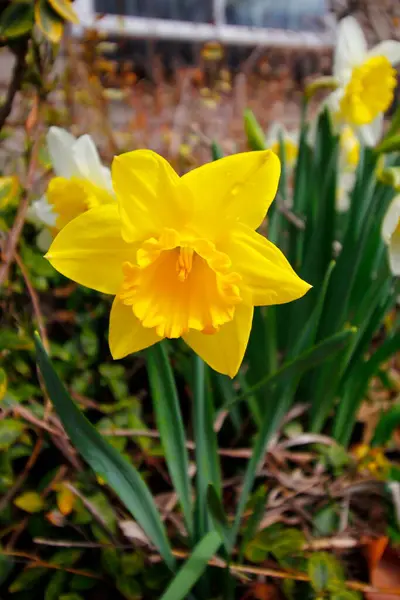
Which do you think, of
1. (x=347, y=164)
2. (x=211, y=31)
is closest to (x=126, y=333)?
(x=347, y=164)

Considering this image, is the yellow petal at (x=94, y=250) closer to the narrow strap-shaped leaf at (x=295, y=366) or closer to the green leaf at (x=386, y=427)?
the narrow strap-shaped leaf at (x=295, y=366)

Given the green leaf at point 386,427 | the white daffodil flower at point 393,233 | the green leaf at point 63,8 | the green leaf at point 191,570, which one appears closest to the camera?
the green leaf at point 191,570

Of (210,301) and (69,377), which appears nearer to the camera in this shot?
(210,301)

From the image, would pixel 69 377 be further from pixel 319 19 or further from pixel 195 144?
pixel 319 19

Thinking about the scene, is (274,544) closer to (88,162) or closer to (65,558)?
(65,558)

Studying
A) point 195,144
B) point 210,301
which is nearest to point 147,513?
point 210,301

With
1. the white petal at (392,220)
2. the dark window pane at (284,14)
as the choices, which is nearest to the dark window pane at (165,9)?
the dark window pane at (284,14)
